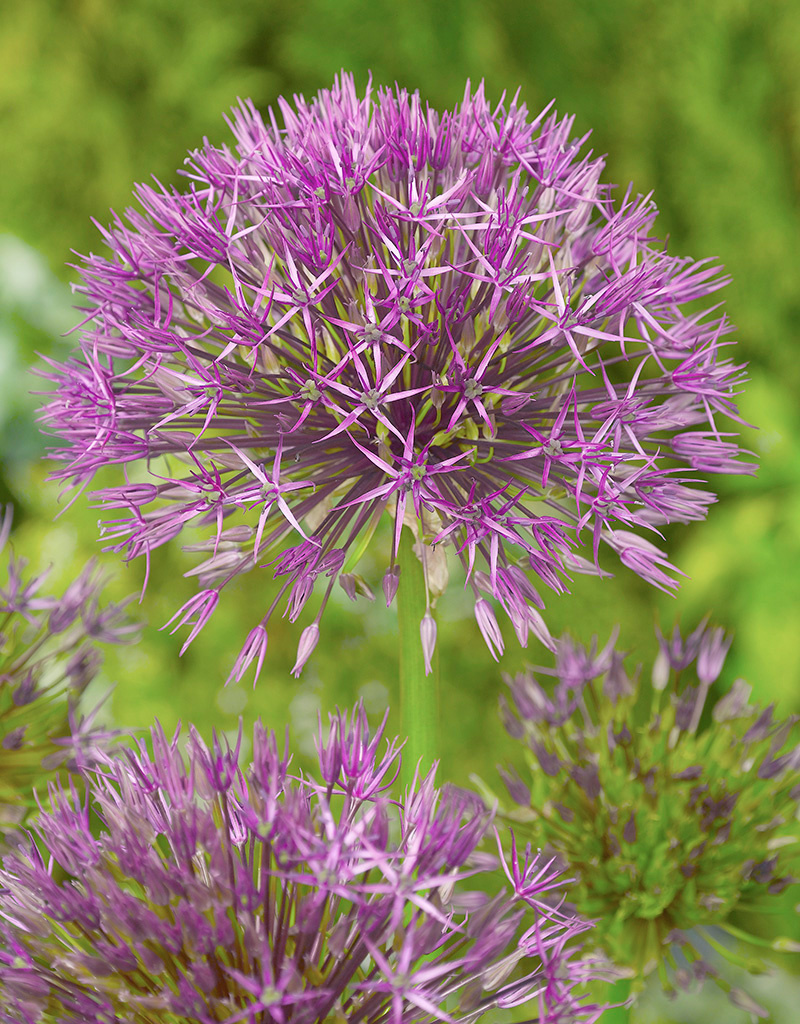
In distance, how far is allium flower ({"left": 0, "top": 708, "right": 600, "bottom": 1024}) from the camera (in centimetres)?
55

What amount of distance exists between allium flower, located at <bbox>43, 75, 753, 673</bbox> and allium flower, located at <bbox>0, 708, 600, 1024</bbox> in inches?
3.6

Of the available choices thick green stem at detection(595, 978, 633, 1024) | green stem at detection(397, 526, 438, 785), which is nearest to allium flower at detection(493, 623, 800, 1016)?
thick green stem at detection(595, 978, 633, 1024)

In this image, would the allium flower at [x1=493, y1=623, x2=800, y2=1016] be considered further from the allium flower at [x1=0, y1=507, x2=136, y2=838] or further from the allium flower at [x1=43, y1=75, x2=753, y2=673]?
the allium flower at [x1=0, y1=507, x2=136, y2=838]

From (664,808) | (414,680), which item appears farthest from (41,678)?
(664,808)

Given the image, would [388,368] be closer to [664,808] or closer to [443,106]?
[664,808]

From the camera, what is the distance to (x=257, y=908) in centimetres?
59

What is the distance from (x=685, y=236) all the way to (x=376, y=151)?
2104 millimetres

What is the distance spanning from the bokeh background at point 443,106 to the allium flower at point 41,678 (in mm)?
1225

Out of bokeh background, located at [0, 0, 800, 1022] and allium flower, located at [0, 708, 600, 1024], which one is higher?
bokeh background, located at [0, 0, 800, 1022]

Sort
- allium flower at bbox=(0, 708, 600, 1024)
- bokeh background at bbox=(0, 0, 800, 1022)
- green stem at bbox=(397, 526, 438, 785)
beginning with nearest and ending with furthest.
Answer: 1. allium flower at bbox=(0, 708, 600, 1024)
2. green stem at bbox=(397, 526, 438, 785)
3. bokeh background at bbox=(0, 0, 800, 1022)

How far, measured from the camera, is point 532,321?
2.36ft

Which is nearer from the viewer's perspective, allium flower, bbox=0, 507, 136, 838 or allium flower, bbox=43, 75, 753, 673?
allium flower, bbox=43, 75, 753, 673

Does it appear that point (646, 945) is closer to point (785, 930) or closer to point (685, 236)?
point (785, 930)

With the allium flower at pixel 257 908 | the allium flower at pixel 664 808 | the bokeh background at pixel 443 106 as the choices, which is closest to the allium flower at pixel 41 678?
the allium flower at pixel 257 908
